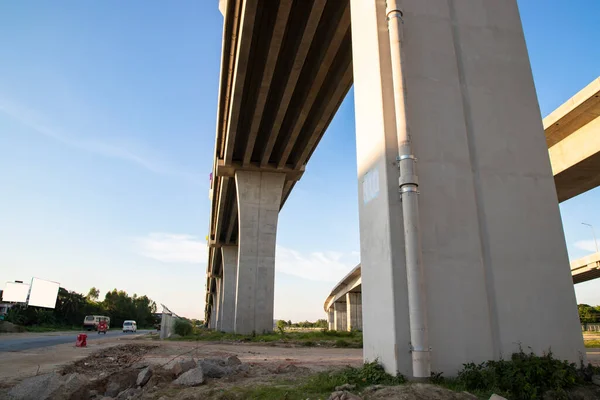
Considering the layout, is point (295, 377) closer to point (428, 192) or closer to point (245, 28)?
point (428, 192)

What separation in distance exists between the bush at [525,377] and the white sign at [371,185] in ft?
8.65

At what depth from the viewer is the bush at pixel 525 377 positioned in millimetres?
4391

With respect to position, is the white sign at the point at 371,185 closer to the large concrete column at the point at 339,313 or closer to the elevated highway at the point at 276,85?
the elevated highway at the point at 276,85

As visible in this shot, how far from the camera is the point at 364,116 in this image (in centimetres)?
670

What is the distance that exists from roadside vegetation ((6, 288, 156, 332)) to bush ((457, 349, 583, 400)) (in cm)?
4793

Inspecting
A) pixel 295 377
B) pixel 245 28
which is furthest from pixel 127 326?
pixel 295 377

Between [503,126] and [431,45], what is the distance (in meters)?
1.71

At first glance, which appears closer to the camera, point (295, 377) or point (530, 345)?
point (530, 345)

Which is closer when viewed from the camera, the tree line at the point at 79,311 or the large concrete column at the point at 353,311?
the large concrete column at the point at 353,311

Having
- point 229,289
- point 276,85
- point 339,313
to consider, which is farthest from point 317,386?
point 339,313

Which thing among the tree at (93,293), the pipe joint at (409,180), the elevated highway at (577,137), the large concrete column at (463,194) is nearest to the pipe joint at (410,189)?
the pipe joint at (409,180)

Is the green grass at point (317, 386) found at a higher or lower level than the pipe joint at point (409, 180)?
lower

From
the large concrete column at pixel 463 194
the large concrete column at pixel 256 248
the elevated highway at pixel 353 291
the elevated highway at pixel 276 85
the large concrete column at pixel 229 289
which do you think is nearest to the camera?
the large concrete column at pixel 463 194

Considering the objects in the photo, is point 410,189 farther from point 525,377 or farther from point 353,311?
point 353,311
